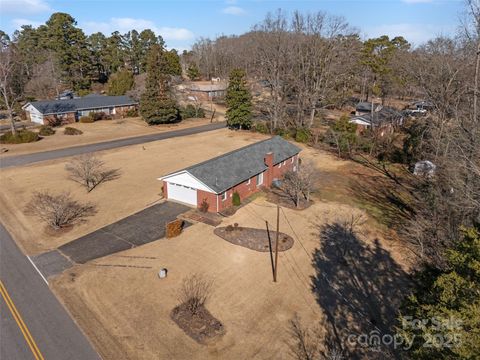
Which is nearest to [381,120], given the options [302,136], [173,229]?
[302,136]

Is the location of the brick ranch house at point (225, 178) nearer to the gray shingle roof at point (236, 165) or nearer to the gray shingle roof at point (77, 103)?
the gray shingle roof at point (236, 165)

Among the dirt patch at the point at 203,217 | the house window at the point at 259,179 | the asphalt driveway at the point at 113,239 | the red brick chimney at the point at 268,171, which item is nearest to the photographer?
the asphalt driveway at the point at 113,239

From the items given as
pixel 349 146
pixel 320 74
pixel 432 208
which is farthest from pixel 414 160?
pixel 320 74

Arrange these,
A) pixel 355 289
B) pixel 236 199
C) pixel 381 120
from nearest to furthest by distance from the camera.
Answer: pixel 355 289
pixel 236 199
pixel 381 120

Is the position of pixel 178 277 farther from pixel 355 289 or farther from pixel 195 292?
pixel 355 289

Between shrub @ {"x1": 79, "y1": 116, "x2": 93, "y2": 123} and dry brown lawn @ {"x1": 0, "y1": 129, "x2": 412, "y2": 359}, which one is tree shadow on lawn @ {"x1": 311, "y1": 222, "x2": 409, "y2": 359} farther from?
shrub @ {"x1": 79, "y1": 116, "x2": 93, "y2": 123}

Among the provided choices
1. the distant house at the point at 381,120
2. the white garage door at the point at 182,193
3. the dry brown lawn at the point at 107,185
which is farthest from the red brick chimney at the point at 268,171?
the distant house at the point at 381,120

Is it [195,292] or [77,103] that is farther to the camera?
[77,103]
